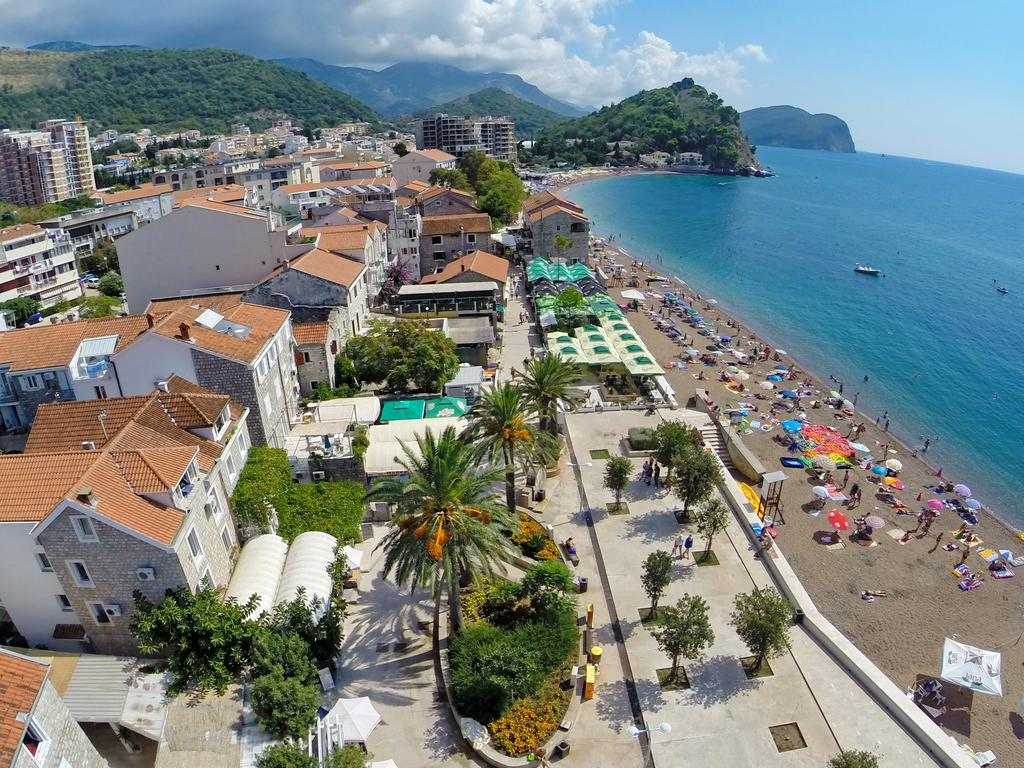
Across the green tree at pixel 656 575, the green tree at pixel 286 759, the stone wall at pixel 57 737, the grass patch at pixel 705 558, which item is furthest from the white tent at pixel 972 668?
the stone wall at pixel 57 737

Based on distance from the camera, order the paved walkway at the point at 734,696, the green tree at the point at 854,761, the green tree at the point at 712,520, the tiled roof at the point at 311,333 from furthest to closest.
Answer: the tiled roof at the point at 311,333 → the green tree at the point at 712,520 → the paved walkway at the point at 734,696 → the green tree at the point at 854,761

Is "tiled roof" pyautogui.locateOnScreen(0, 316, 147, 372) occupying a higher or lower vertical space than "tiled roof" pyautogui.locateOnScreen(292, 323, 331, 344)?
higher

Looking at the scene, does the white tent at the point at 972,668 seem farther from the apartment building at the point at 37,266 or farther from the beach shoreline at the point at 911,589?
the apartment building at the point at 37,266

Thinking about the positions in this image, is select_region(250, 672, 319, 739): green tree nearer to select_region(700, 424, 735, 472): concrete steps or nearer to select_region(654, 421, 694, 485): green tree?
select_region(654, 421, 694, 485): green tree

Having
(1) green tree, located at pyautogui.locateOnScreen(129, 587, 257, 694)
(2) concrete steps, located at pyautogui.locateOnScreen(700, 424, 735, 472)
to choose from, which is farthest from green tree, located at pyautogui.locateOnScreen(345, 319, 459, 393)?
(1) green tree, located at pyautogui.locateOnScreen(129, 587, 257, 694)

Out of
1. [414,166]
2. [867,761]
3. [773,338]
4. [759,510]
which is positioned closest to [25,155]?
[414,166]

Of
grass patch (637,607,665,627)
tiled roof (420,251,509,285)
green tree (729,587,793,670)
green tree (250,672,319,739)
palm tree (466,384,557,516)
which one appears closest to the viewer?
green tree (250,672,319,739)

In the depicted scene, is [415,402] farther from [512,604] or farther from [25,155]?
[25,155]
